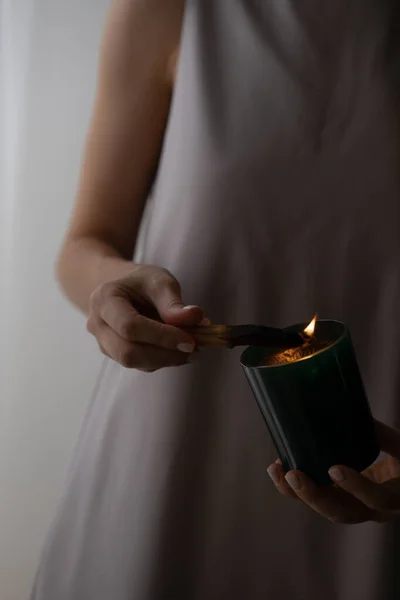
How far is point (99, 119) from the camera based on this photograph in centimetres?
54

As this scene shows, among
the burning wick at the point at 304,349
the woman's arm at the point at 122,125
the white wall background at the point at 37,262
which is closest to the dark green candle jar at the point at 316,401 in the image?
the burning wick at the point at 304,349

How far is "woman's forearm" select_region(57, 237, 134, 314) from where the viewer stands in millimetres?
484

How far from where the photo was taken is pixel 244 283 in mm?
479

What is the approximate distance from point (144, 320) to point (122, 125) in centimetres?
26

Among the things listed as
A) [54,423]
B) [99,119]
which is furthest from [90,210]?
[54,423]

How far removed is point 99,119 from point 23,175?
1.11ft

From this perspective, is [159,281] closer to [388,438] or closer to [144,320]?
[144,320]

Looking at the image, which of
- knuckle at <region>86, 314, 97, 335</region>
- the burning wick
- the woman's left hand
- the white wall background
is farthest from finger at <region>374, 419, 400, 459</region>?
the white wall background

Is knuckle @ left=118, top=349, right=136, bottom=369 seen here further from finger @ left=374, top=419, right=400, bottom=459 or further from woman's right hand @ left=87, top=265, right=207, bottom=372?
finger @ left=374, top=419, right=400, bottom=459

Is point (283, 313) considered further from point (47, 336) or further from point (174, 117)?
point (47, 336)

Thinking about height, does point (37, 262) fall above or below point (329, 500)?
above

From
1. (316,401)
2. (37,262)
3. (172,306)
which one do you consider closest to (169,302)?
(172,306)

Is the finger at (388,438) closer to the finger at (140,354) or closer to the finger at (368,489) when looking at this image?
the finger at (368,489)

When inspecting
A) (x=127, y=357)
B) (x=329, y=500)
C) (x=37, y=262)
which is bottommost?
(x=329, y=500)
